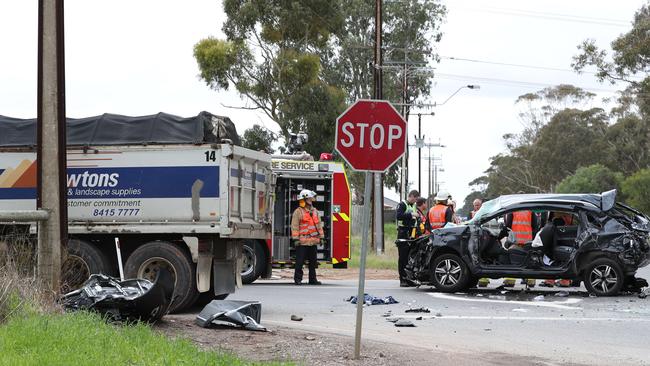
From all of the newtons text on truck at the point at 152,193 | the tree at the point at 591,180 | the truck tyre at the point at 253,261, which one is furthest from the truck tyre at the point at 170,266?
the tree at the point at 591,180

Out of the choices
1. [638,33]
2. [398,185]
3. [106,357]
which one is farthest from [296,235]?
[398,185]

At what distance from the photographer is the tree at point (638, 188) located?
6825 centimetres

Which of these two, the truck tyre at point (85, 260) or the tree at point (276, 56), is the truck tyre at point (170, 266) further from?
the tree at point (276, 56)

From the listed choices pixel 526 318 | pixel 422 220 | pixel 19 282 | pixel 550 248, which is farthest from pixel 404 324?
pixel 422 220

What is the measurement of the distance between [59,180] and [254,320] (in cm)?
260

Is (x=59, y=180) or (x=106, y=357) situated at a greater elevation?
(x=59, y=180)

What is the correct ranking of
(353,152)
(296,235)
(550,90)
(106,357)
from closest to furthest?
(106,357) → (353,152) → (296,235) → (550,90)

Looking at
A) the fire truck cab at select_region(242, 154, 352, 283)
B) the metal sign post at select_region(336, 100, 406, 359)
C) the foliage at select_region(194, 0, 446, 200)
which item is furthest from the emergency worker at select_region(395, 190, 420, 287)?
the foliage at select_region(194, 0, 446, 200)

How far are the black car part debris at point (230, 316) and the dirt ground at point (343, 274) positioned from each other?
36.4ft

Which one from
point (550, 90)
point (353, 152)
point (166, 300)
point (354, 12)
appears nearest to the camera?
point (353, 152)

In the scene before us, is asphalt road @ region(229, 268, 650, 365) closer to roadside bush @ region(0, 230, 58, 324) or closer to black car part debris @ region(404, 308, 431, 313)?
black car part debris @ region(404, 308, 431, 313)

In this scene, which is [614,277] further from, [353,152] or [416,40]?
[416,40]

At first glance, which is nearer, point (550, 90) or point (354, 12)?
point (354, 12)

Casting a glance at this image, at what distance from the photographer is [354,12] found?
48.5m
